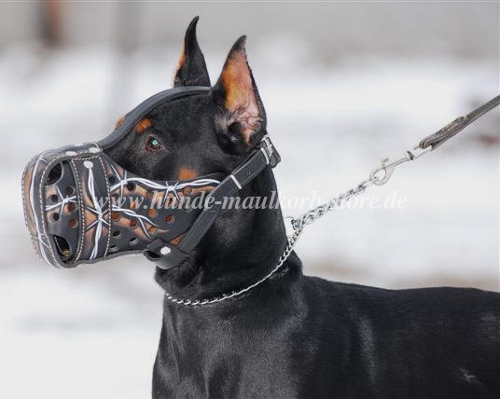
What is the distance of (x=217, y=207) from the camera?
9.65ft

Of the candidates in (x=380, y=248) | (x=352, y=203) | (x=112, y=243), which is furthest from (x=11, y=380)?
(x=352, y=203)

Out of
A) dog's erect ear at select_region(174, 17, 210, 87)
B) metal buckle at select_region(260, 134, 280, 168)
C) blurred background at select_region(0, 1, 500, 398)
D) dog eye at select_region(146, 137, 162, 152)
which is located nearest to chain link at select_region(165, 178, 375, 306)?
metal buckle at select_region(260, 134, 280, 168)

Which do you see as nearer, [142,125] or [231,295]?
[142,125]

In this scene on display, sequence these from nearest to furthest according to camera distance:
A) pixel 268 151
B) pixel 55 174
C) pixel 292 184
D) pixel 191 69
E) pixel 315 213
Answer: pixel 55 174 → pixel 268 151 → pixel 191 69 → pixel 315 213 → pixel 292 184

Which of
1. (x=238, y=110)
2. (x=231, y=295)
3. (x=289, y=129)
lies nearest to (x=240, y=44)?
(x=238, y=110)

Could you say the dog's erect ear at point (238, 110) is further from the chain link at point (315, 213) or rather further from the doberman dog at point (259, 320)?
the chain link at point (315, 213)

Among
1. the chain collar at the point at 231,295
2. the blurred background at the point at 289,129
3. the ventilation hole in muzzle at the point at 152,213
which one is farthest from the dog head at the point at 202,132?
the blurred background at the point at 289,129

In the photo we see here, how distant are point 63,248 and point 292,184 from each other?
775 centimetres

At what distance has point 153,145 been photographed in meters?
2.88

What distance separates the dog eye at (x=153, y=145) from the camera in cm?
287

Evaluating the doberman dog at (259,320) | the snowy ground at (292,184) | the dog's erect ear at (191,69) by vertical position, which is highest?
the dog's erect ear at (191,69)

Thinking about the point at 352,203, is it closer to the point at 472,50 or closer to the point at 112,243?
the point at 112,243

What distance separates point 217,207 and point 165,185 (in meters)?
0.21

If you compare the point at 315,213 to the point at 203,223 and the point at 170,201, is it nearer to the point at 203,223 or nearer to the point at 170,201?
the point at 203,223
